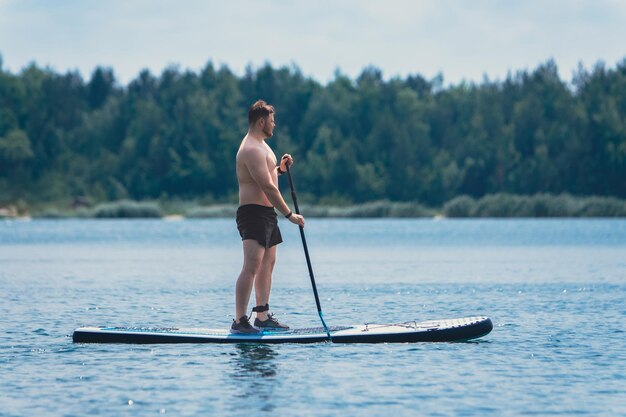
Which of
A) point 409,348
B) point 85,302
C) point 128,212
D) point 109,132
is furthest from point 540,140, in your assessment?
point 409,348

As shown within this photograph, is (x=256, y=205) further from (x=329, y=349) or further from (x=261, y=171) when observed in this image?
(x=329, y=349)

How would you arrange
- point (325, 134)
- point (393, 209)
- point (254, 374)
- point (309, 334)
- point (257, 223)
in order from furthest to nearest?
point (325, 134) → point (393, 209) → point (309, 334) → point (257, 223) → point (254, 374)

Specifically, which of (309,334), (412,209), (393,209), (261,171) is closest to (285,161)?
(261,171)

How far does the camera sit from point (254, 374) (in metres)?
14.1

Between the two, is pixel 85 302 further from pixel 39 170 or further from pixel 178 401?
pixel 39 170

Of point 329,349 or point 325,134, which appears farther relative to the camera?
point 325,134

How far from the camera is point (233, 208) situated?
121750mm

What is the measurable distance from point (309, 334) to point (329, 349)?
352 mm

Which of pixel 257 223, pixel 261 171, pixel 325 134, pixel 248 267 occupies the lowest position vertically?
pixel 248 267

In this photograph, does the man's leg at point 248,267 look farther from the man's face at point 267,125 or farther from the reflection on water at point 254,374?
the man's face at point 267,125

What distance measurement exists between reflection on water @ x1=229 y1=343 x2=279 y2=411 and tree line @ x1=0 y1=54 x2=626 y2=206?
9848 centimetres

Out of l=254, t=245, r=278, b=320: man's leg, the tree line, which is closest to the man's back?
l=254, t=245, r=278, b=320: man's leg

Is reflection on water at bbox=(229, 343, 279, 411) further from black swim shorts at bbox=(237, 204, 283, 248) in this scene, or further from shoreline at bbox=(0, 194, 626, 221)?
shoreline at bbox=(0, 194, 626, 221)

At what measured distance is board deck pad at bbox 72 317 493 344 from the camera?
16062 millimetres
